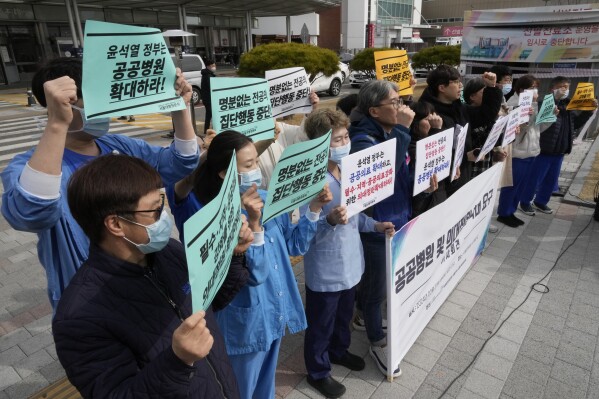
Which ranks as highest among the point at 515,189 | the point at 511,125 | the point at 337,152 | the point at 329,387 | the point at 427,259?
the point at 337,152

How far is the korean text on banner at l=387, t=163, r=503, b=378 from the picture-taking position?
265 centimetres

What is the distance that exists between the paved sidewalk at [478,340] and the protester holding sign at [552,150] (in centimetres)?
128

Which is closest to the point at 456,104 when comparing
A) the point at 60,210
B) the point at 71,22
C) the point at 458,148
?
the point at 458,148

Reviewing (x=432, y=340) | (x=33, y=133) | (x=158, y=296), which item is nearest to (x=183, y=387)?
(x=158, y=296)

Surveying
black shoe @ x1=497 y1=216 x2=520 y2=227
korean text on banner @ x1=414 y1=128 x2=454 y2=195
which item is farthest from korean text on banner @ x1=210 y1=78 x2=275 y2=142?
black shoe @ x1=497 y1=216 x2=520 y2=227

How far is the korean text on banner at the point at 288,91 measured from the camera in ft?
11.7

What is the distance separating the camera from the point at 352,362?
308 cm

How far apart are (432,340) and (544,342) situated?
94 cm

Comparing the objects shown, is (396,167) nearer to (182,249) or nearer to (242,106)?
(242,106)

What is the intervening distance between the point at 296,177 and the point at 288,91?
192 cm

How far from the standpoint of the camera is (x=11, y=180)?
163 centimetres

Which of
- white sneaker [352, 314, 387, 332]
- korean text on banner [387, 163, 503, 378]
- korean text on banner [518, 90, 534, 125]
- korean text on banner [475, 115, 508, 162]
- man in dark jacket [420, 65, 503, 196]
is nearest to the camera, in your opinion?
korean text on banner [387, 163, 503, 378]

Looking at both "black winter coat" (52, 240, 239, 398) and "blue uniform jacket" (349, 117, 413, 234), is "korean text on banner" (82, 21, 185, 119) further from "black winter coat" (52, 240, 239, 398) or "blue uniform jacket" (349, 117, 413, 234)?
"blue uniform jacket" (349, 117, 413, 234)

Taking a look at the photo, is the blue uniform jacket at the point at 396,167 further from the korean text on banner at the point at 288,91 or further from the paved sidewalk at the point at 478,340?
the paved sidewalk at the point at 478,340
